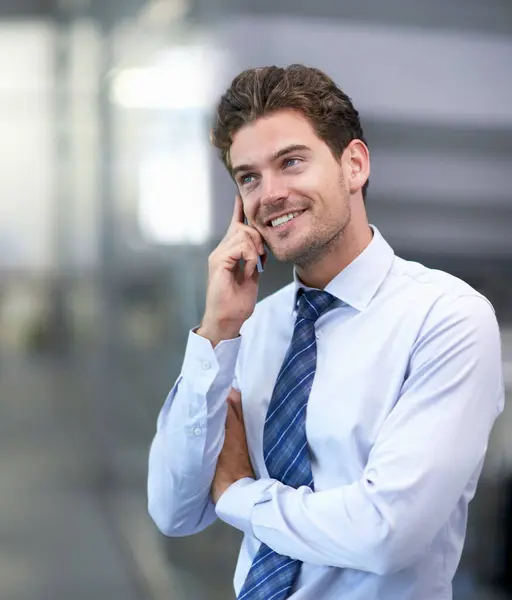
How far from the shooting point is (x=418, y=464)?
133 centimetres

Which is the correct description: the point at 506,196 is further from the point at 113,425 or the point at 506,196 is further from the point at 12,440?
the point at 12,440

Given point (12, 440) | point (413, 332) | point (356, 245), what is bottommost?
point (12, 440)

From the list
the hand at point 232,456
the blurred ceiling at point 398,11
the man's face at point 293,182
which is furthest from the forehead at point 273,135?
the blurred ceiling at point 398,11

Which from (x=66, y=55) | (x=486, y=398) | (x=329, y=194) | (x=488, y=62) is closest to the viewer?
(x=486, y=398)

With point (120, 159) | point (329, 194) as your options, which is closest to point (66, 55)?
point (120, 159)

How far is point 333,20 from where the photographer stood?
8.44 feet

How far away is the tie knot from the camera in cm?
163

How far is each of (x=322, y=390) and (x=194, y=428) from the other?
0.26 m

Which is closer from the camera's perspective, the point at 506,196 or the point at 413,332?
the point at 413,332

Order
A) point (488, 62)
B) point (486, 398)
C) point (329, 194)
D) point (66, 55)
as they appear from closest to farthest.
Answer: point (486, 398), point (329, 194), point (488, 62), point (66, 55)

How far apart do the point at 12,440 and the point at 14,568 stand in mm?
466

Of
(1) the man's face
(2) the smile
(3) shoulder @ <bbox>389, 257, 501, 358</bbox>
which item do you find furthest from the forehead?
(3) shoulder @ <bbox>389, 257, 501, 358</bbox>

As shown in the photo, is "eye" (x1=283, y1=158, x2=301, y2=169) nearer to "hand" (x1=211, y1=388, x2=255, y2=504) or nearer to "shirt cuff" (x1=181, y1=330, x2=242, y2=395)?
"shirt cuff" (x1=181, y1=330, x2=242, y2=395)

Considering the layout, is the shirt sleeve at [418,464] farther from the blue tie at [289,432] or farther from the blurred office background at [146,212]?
the blurred office background at [146,212]
